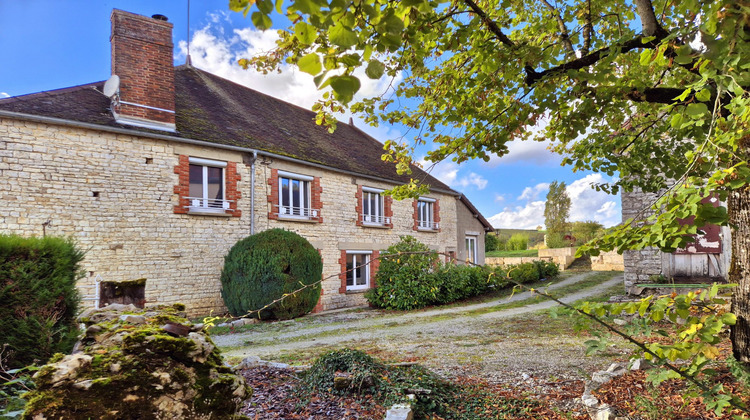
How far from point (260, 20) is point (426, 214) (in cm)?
1636

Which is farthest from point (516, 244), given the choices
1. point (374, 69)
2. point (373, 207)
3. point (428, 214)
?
point (374, 69)

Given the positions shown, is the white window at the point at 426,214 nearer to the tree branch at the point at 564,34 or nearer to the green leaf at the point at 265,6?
the tree branch at the point at 564,34

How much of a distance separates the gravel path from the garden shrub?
70 cm

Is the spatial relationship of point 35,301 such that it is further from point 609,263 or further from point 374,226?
point 609,263

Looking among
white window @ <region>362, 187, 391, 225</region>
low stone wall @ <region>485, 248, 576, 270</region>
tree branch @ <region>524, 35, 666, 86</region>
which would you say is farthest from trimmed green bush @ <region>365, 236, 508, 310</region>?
low stone wall @ <region>485, 248, 576, 270</region>

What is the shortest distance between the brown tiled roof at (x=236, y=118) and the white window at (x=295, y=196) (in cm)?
68

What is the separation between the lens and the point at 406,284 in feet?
41.6

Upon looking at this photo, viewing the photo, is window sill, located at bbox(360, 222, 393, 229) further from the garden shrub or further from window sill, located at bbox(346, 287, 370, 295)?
window sill, located at bbox(346, 287, 370, 295)

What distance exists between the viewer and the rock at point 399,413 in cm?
289

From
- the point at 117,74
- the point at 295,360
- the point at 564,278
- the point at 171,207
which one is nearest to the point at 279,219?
the point at 171,207

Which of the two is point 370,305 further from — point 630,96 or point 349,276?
point 630,96

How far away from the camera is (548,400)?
368 cm

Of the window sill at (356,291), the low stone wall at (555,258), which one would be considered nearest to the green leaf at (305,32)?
the window sill at (356,291)

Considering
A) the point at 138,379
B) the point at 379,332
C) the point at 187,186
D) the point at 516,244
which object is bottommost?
the point at 379,332
